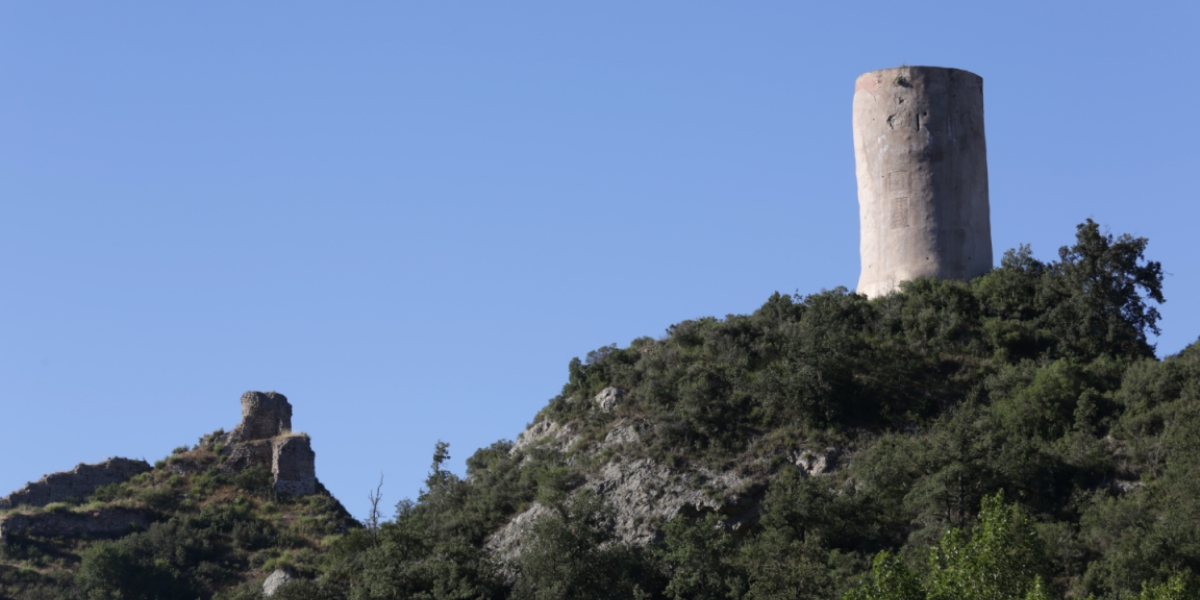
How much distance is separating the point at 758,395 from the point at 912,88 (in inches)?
267

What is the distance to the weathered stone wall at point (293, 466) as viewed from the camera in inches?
1789

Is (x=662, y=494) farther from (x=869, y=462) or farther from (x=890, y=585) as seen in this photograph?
(x=890, y=585)

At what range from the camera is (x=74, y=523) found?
42938 millimetres

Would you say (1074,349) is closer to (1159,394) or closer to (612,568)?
(1159,394)

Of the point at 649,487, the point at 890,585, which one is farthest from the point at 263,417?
the point at 890,585

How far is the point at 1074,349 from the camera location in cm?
3030

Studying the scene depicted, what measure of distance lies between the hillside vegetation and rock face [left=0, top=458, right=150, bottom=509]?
51.7 feet

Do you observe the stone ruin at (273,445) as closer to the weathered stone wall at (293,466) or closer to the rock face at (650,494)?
the weathered stone wall at (293,466)

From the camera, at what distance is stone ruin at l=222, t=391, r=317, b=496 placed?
1794 inches

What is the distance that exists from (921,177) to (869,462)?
657 centimetres

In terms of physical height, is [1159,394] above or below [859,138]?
below

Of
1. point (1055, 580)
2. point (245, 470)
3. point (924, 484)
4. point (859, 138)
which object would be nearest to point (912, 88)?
point (859, 138)

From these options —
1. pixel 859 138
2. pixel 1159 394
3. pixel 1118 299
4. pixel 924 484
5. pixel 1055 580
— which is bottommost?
pixel 1055 580

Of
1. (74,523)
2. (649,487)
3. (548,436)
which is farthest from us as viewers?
(74,523)
